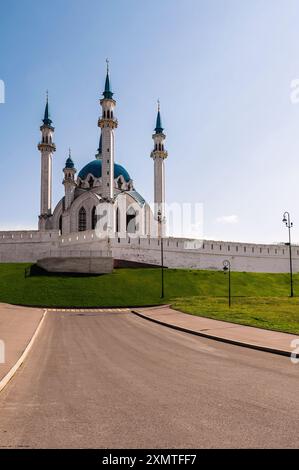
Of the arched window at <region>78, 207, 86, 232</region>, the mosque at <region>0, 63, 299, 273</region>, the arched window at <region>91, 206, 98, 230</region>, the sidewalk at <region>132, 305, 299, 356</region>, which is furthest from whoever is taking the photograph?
the arched window at <region>78, 207, 86, 232</region>

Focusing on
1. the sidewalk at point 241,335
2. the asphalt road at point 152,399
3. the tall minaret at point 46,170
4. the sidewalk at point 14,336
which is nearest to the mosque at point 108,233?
the tall minaret at point 46,170

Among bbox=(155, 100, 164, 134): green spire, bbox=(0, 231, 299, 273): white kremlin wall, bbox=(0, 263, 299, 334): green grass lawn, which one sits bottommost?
bbox=(0, 263, 299, 334): green grass lawn

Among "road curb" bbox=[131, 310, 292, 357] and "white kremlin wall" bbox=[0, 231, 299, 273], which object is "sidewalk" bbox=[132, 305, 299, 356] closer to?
"road curb" bbox=[131, 310, 292, 357]

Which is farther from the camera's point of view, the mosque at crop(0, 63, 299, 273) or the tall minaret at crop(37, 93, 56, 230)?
the tall minaret at crop(37, 93, 56, 230)

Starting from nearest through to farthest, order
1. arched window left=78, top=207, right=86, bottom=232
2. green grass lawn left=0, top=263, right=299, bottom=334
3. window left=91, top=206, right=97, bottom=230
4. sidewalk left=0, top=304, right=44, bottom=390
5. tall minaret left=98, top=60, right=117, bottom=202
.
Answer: sidewalk left=0, top=304, right=44, bottom=390, green grass lawn left=0, top=263, right=299, bottom=334, tall minaret left=98, top=60, right=117, bottom=202, window left=91, top=206, right=97, bottom=230, arched window left=78, top=207, right=86, bottom=232

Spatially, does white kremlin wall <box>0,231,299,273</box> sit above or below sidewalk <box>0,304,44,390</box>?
above

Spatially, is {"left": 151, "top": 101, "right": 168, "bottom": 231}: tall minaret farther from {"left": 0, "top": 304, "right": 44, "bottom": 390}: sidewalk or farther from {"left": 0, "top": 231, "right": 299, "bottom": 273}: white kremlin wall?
{"left": 0, "top": 304, "right": 44, "bottom": 390}: sidewalk

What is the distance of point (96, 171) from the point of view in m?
75.6

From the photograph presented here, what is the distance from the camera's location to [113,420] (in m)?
5.87

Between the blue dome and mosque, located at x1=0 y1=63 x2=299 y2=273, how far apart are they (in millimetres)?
194

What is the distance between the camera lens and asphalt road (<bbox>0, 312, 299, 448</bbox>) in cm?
518

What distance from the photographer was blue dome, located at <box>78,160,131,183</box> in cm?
7556

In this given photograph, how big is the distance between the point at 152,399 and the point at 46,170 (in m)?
63.5

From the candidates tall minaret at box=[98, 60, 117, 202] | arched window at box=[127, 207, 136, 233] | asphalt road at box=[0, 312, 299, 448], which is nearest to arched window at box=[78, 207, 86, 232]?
arched window at box=[127, 207, 136, 233]
